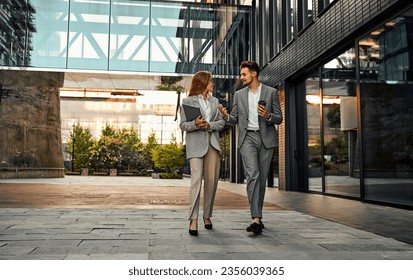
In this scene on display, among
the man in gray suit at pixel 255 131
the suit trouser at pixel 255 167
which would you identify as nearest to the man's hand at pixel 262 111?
the man in gray suit at pixel 255 131

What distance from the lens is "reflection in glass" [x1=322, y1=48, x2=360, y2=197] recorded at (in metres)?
7.85

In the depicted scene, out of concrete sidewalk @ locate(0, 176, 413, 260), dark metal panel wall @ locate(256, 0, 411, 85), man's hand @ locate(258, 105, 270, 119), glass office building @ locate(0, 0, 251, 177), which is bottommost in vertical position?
concrete sidewalk @ locate(0, 176, 413, 260)

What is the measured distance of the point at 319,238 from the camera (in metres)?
3.54

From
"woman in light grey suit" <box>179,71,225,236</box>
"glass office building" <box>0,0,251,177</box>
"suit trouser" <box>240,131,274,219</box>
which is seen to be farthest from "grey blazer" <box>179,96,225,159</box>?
"glass office building" <box>0,0,251,177</box>

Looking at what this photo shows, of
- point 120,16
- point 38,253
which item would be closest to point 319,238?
point 38,253

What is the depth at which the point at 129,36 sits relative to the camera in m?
15.6

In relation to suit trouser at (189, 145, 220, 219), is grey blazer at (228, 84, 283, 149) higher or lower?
higher

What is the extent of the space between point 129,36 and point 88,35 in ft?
5.36

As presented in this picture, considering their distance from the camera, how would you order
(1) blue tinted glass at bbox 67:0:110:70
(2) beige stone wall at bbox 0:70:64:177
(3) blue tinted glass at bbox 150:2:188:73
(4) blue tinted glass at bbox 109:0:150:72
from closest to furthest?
(1) blue tinted glass at bbox 67:0:110:70, (4) blue tinted glass at bbox 109:0:150:72, (3) blue tinted glass at bbox 150:2:188:73, (2) beige stone wall at bbox 0:70:64:177

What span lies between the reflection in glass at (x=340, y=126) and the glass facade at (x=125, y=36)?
7643mm

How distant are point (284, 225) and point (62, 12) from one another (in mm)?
14091

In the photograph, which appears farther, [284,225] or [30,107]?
[30,107]

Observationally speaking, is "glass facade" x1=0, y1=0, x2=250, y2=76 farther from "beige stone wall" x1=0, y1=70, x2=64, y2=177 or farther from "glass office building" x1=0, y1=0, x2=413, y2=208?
"beige stone wall" x1=0, y1=70, x2=64, y2=177
